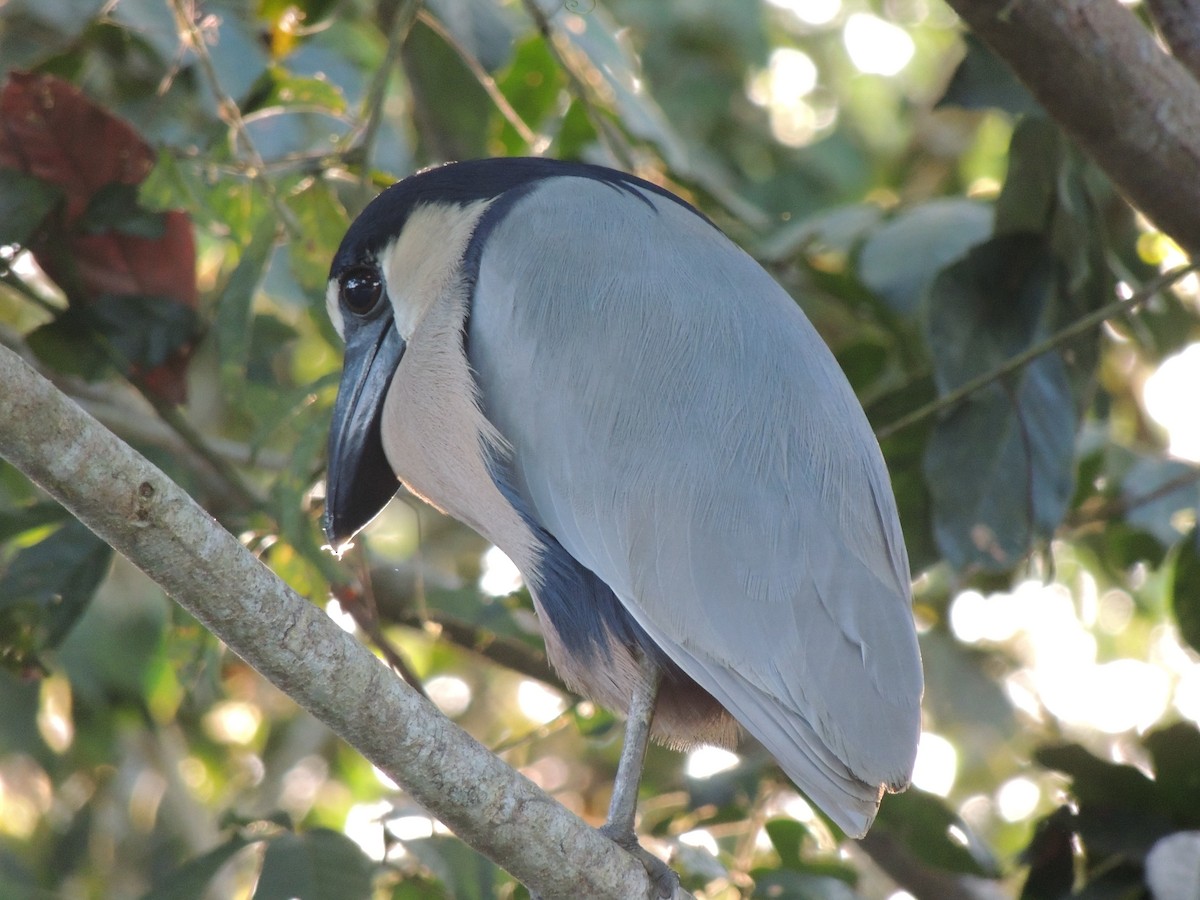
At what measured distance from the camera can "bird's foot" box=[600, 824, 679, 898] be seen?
5.49 ft

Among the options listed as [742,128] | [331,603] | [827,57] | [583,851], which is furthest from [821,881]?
[827,57]

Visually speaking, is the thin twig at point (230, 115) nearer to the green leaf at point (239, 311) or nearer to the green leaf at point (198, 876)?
the green leaf at point (239, 311)

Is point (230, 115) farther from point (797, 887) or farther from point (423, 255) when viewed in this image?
point (797, 887)

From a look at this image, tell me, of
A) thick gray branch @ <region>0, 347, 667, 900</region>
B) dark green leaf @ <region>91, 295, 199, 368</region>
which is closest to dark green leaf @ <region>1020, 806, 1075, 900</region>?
thick gray branch @ <region>0, 347, 667, 900</region>

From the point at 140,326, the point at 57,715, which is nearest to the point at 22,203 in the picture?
the point at 140,326

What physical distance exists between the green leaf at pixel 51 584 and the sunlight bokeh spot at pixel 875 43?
109 inches

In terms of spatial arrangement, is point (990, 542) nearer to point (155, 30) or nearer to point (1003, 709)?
point (1003, 709)

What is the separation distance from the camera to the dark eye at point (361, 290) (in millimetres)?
2166

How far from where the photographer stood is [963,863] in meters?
2.30

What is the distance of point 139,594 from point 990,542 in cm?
186

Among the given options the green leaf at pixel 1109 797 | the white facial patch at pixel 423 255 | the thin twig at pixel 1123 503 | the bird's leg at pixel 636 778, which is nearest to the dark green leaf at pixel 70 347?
the white facial patch at pixel 423 255

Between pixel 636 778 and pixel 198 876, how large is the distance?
26.0 inches

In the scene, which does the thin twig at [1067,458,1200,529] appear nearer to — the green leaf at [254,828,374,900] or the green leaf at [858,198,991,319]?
the green leaf at [858,198,991,319]

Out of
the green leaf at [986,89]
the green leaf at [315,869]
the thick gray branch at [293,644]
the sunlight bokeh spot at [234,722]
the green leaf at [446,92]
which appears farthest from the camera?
the sunlight bokeh spot at [234,722]
